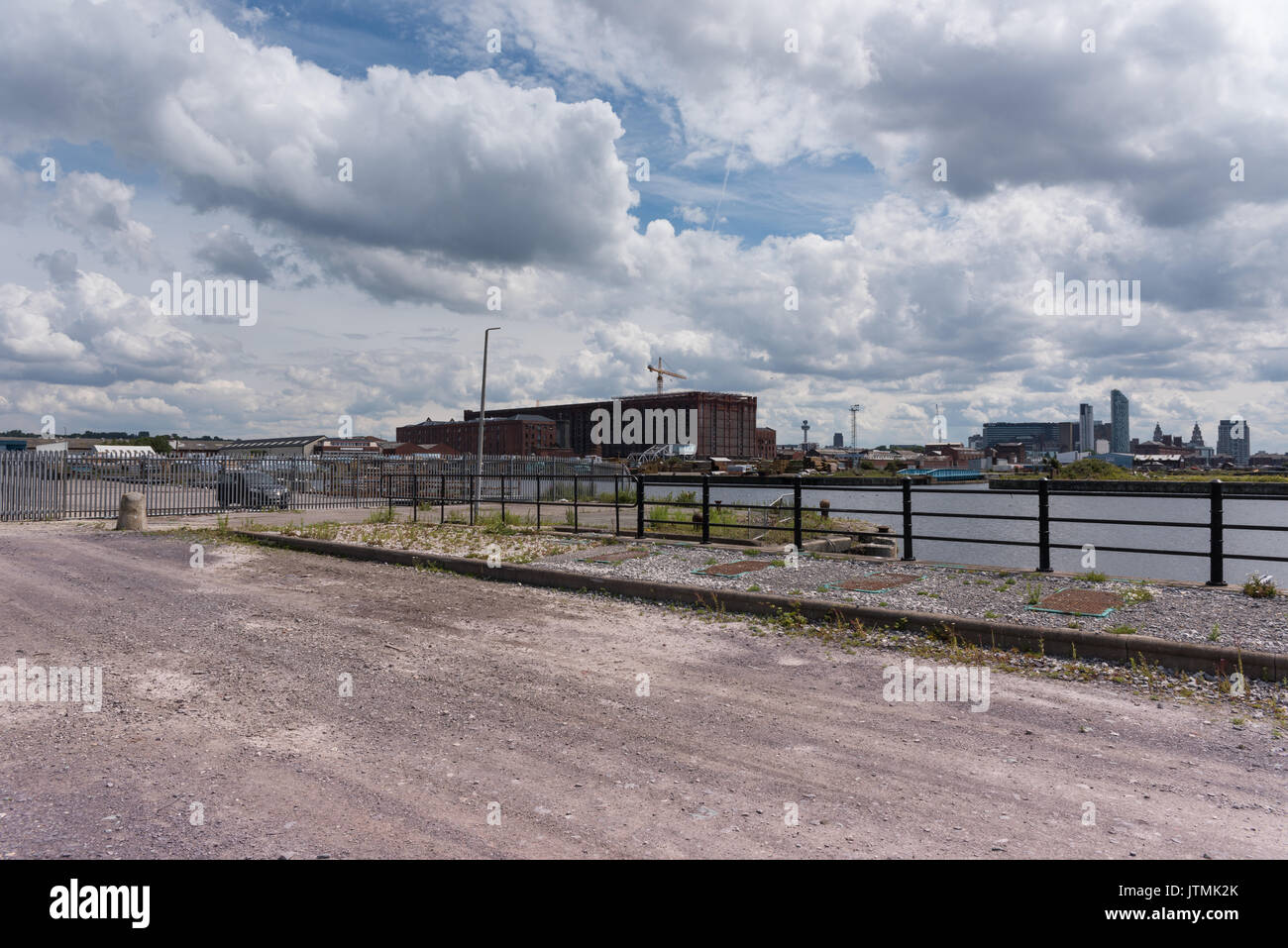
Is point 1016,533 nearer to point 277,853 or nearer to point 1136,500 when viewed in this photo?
point 277,853

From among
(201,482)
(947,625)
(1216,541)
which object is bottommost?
(947,625)

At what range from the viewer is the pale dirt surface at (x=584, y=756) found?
3.85 meters

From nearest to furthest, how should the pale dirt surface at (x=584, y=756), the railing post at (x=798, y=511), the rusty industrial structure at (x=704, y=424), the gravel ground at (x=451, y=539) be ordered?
the pale dirt surface at (x=584, y=756) → the railing post at (x=798, y=511) → the gravel ground at (x=451, y=539) → the rusty industrial structure at (x=704, y=424)

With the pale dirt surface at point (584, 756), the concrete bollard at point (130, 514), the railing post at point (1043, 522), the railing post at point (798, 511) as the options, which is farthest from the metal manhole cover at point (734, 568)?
the concrete bollard at point (130, 514)

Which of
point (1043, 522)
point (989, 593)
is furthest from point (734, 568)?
point (1043, 522)

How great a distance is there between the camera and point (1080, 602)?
30.1 feet

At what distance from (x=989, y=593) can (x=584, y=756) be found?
688 centimetres

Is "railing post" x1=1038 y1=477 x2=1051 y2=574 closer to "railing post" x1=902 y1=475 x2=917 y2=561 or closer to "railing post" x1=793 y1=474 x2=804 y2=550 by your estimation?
"railing post" x1=902 y1=475 x2=917 y2=561

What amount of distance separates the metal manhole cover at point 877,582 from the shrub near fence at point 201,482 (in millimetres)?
10398

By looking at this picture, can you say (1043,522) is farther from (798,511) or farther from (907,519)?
(798,511)

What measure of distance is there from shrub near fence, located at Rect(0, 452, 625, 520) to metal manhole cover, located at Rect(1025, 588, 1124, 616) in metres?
12.7

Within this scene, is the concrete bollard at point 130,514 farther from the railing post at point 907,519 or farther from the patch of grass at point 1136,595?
the patch of grass at point 1136,595

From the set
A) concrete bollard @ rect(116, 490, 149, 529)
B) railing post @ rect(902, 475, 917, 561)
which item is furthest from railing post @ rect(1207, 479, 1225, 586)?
concrete bollard @ rect(116, 490, 149, 529)
